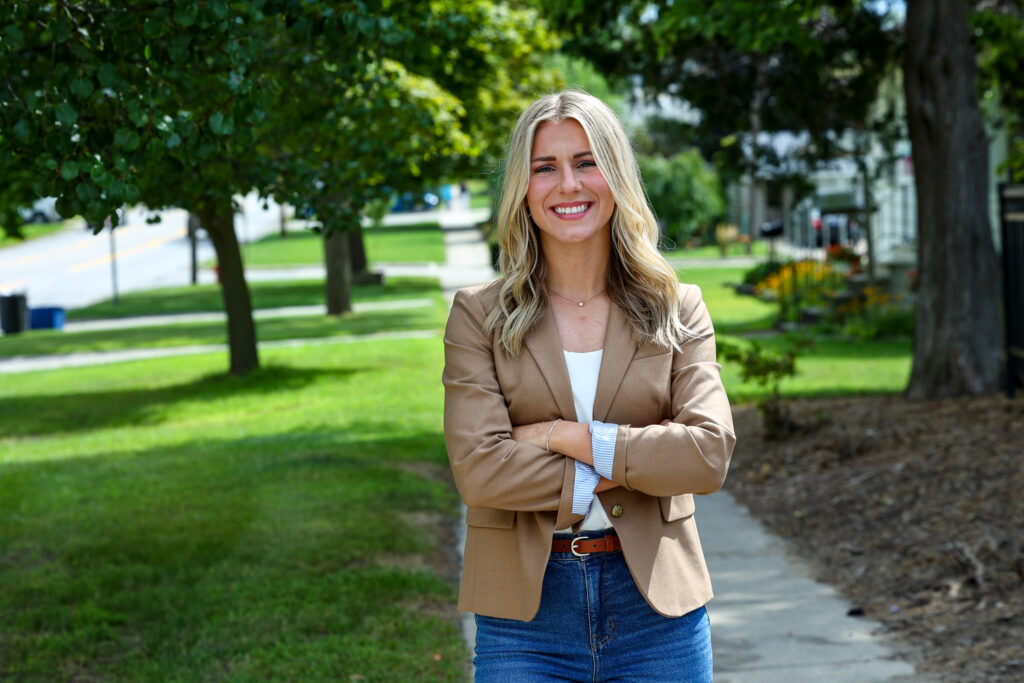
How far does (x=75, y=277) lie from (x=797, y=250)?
24.2 meters

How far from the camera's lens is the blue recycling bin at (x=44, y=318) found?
87.1 feet

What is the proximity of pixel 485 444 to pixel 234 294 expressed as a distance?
512 inches

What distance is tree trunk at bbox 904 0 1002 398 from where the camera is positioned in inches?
381

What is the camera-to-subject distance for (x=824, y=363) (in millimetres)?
15102

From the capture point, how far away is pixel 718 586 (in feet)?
19.9

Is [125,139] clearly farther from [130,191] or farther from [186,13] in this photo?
[186,13]

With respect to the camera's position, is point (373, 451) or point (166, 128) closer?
point (166, 128)

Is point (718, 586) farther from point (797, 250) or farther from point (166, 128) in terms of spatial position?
point (797, 250)

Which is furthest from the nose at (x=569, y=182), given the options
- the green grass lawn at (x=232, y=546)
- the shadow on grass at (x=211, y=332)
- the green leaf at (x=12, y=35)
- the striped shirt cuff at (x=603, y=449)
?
the shadow on grass at (x=211, y=332)

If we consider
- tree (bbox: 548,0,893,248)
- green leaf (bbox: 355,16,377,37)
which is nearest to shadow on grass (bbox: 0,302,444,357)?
tree (bbox: 548,0,893,248)

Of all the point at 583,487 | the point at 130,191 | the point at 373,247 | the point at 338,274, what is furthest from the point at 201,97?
the point at 373,247

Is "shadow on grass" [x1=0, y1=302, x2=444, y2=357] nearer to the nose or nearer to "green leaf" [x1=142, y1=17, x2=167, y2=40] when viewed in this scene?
"green leaf" [x1=142, y1=17, x2=167, y2=40]

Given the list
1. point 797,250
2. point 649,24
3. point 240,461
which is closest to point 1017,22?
point 649,24

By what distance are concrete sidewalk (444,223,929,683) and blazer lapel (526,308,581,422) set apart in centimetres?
248
